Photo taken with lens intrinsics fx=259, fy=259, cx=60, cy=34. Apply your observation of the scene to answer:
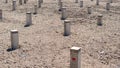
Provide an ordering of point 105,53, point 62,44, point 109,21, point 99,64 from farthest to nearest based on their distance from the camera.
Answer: point 109,21 → point 62,44 → point 105,53 → point 99,64

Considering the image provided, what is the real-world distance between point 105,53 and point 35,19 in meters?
7.51

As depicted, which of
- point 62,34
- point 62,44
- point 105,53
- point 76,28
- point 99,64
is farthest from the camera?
point 76,28

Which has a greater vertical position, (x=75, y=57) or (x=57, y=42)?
(x=75, y=57)

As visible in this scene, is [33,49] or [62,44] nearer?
[33,49]

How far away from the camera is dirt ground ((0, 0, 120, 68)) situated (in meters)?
8.66

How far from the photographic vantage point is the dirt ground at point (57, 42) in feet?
28.4

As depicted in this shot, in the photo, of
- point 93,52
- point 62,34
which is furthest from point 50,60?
point 62,34

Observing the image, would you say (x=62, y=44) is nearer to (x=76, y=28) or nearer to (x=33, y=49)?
(x=33, y=49)

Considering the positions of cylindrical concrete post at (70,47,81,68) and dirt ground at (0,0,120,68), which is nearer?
cylindrical concrete post at (70,47,81,68)

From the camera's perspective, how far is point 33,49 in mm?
9969

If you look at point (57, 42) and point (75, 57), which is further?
point (57, 42)

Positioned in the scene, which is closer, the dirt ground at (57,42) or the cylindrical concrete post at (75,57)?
the cylindrical concrete post at (75,57)

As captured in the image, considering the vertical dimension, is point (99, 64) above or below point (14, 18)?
below

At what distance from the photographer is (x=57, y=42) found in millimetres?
11047
